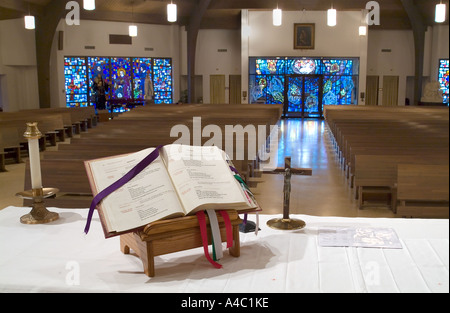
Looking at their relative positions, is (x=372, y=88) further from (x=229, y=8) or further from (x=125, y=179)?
(x=125, y=179)

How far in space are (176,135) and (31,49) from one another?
10413 millimetres

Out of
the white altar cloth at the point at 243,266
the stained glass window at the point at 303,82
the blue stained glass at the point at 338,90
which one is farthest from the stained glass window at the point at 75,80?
the white altar cloth at the point at 243,266

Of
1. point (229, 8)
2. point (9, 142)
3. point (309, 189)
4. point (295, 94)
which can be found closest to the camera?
point (309, 189)

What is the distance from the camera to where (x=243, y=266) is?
5.04ft

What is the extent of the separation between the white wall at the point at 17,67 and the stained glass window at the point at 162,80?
15.2 ft

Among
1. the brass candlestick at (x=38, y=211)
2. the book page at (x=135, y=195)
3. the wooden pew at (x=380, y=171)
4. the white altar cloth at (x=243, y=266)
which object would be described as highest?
the book page at (x=135, y=195)

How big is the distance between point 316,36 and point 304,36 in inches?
17.5

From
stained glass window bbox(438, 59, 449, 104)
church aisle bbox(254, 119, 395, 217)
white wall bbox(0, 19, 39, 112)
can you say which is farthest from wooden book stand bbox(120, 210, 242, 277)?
stained glass window bbox(438, 59, 449, 104)

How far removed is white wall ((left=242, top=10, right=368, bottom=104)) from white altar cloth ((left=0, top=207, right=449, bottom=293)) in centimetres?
1629

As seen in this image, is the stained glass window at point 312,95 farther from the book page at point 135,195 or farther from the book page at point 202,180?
the book page at point 135,195

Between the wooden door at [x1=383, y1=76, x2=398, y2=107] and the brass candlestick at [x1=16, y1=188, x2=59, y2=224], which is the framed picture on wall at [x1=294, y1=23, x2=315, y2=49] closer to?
the wooden door at [x1=383, y1=76, x2=398, y2=107]

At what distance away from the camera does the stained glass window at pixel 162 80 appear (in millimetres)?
18781

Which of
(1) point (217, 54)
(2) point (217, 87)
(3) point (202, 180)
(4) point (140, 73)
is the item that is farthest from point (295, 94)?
(3) point (202, 180)
